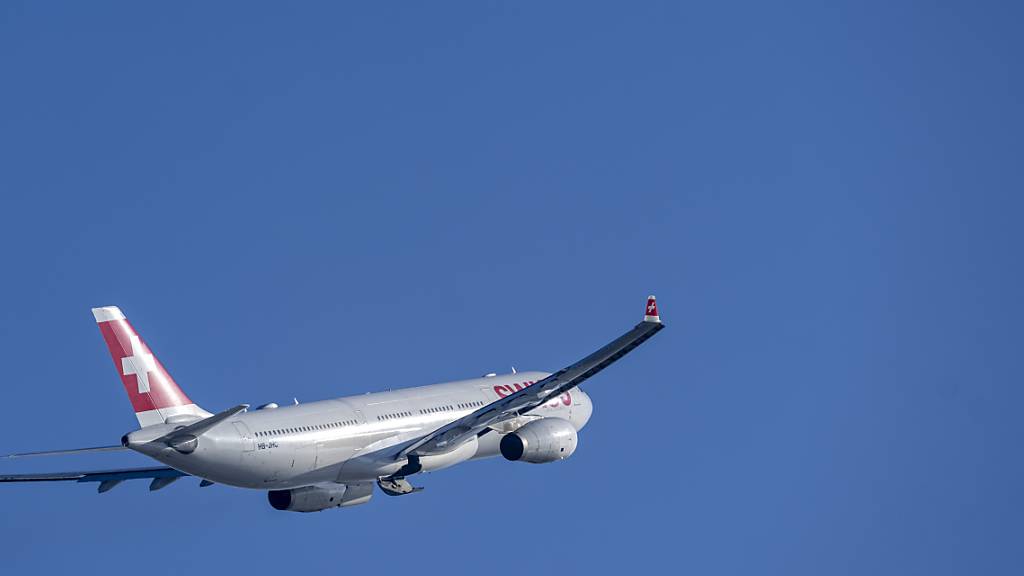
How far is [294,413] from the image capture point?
87.6m

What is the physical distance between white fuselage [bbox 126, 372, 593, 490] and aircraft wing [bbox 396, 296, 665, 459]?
0.75 meters

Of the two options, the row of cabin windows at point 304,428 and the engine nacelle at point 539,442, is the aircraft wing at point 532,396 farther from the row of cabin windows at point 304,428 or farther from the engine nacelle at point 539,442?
the row of cabin windows at point 304,428

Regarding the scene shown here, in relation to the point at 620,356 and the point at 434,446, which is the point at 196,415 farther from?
the point at 620,356

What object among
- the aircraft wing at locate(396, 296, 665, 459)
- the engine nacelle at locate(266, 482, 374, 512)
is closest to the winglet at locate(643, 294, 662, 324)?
the aircraft wing at locate(396, 296, 665, 459)

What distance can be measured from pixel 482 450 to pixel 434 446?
529 cm

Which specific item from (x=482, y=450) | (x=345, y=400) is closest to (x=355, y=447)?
(x=345, y=400)

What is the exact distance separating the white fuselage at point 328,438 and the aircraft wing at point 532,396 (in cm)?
75

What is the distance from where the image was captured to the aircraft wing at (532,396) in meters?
80.9

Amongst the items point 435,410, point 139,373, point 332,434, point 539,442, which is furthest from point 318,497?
point 139,373

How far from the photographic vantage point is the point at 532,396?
289 ft

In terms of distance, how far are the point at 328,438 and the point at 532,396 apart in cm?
861

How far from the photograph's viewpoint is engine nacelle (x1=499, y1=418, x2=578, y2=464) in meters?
92.4

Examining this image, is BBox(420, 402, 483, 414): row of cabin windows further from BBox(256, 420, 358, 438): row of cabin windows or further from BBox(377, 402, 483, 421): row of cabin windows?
BBox(256, 420, 358, 438): row of cabin windows

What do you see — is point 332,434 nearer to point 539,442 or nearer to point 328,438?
point 328,438
